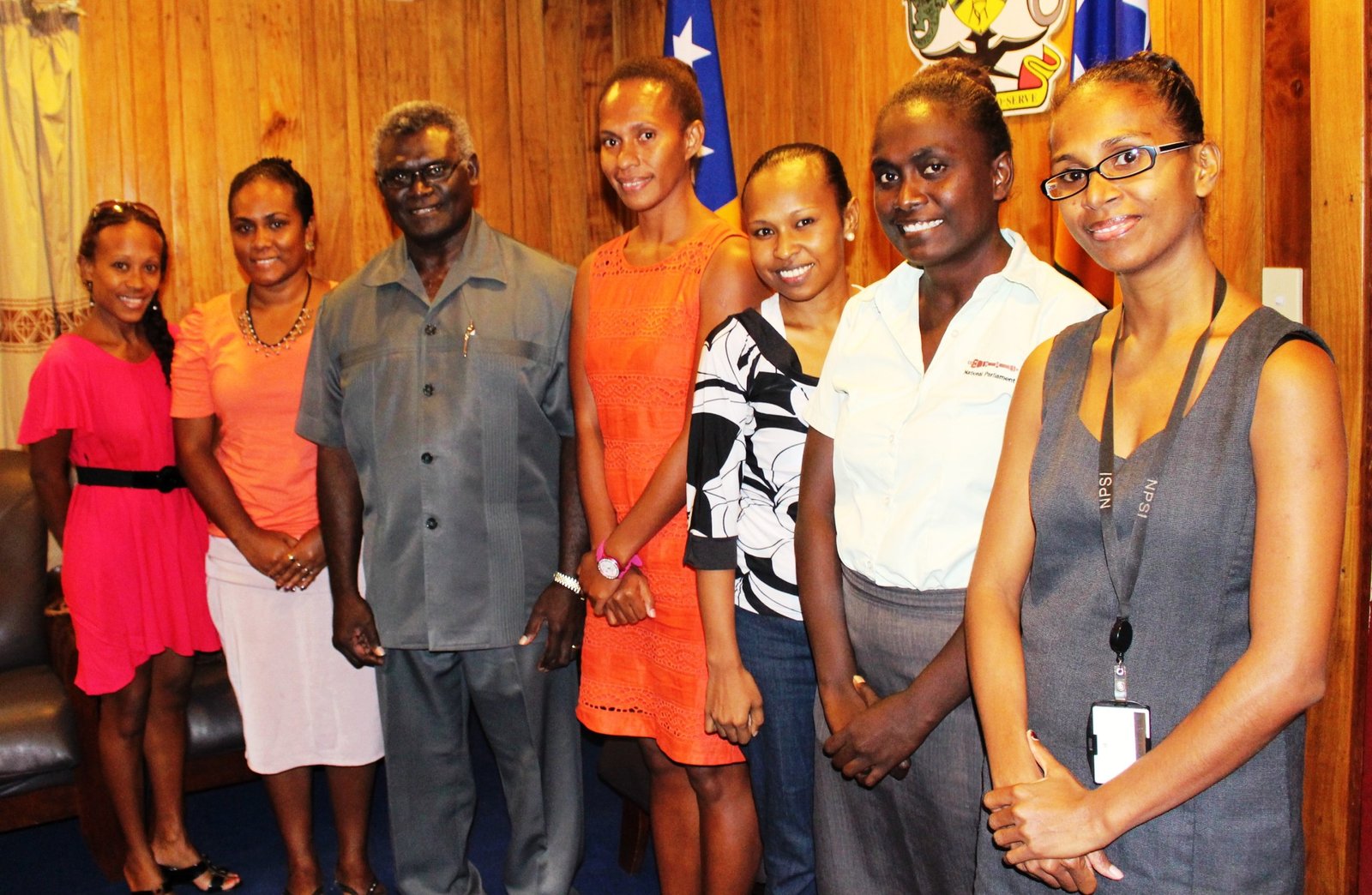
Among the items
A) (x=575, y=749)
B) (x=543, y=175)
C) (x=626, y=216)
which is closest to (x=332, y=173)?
(x=543, y=175)

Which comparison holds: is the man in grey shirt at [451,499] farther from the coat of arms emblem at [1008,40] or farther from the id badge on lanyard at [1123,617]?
the id badge on lanyard at [1123,617]

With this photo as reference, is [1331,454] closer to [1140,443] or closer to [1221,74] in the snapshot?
[1140,443]

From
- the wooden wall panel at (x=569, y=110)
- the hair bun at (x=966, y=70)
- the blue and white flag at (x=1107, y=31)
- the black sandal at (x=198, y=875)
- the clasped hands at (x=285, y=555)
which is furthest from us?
the black sandal at (x=198, y=875)

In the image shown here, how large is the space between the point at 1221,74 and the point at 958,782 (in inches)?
64.6

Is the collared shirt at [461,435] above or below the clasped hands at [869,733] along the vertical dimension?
above

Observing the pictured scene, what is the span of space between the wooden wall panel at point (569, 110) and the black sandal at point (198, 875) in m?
2.20

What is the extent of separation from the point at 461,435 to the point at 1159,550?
1661mm

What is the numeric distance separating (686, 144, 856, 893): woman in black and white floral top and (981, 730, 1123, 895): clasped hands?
2.19ft

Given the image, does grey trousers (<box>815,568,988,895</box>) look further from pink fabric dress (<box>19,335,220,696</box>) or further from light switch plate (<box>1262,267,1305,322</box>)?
pink fabric dress (<box>19,335,220,696</box>)

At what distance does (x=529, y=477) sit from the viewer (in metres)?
2.69

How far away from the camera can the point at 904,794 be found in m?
1.79

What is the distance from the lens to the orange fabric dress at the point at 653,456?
91.7 inches

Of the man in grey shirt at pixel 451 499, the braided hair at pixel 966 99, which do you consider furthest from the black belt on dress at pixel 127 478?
the braided hair at pixel 966 99

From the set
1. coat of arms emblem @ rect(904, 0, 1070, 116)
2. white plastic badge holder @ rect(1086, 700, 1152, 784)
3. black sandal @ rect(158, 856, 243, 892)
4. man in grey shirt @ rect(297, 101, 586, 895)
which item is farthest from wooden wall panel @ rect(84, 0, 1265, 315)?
Answer: black sandal @ rect(158, 856, 243, 892)
